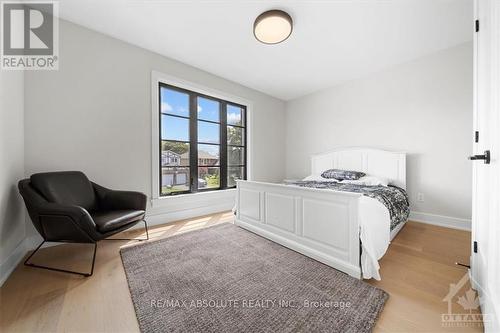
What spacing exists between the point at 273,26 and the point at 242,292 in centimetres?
261

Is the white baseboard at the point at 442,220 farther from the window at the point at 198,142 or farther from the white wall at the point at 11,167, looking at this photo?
the white wall at the point at 11,167

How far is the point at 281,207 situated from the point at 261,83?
2743 millimetres

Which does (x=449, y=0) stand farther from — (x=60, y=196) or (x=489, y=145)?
(x=60, y=196)

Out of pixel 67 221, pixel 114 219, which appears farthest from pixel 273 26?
pixel 67 221

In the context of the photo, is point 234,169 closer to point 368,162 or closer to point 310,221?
point 310,221

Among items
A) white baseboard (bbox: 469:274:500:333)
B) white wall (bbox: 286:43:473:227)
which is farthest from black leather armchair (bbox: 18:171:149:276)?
white wall (bbox: 286:43:473:227)

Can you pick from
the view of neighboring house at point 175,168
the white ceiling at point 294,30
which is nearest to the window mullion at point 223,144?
the view of neighboring house at point 175,168

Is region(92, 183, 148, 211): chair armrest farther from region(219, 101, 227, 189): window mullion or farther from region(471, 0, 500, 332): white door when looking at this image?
region(471, 0, 500, 332): white door

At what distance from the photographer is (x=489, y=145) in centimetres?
112

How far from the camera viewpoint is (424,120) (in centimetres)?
292

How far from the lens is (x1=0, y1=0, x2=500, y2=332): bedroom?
1.26 meters

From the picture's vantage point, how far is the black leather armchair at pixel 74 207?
62.4 inches

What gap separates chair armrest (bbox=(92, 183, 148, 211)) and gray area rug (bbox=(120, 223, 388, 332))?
0.47 m

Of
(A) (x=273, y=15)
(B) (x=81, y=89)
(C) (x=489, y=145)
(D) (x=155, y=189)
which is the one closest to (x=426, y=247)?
(C) (x=489, y=145)
